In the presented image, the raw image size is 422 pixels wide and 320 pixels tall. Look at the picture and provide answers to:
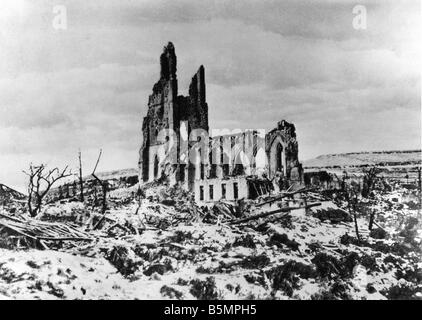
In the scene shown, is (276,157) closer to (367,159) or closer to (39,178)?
(367,159)

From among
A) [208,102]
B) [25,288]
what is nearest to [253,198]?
[208,102]

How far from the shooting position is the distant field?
1092cm

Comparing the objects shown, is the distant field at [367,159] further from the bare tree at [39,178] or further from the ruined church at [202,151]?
the bare tree at [39,178]

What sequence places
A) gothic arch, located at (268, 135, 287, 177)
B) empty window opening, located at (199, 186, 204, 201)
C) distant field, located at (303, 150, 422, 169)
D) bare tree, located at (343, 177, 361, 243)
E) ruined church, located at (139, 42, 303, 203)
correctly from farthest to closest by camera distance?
1. gothic arch, located at (268, 135, 287, 177)
2. empty window opening, located at (199, 186, 204, 201)
3. ruined church, located at (139, 42, 303, 203)
4. distant field, located at (303, 150, 422, 169)
5. bare tree, located at (343, 177, 361, 243)

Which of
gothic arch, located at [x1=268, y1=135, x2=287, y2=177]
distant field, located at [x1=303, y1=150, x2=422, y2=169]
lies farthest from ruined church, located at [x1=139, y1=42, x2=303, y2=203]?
distant field, located at [x1=303, y1=150, x2=422, y2=169]

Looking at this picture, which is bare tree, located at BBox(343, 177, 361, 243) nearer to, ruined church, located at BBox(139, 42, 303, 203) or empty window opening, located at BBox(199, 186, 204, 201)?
ruined church, located at BBox(139, 42, 303, 203)

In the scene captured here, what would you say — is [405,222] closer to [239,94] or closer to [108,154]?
[239,94]

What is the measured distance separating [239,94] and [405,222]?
5.69m

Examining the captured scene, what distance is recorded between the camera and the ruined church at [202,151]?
43.0 feet

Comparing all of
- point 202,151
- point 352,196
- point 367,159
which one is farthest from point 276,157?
point 352,196

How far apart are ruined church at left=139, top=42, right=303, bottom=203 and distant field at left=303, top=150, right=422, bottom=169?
43.8 inches

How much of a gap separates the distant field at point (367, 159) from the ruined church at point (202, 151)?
3.65 feet

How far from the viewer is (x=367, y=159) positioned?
12.1m

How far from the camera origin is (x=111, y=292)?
8953 mm
